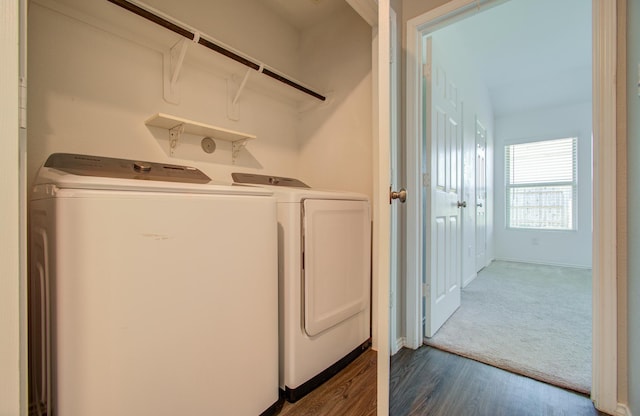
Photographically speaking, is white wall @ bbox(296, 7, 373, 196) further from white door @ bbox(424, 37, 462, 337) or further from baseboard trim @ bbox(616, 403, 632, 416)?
baseboard trim @ bbox(616, 403, 632, 416)

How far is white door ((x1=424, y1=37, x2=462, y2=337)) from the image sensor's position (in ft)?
5.97

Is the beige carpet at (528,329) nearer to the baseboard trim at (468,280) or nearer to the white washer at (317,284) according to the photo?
the baseboard trim at (468,280)

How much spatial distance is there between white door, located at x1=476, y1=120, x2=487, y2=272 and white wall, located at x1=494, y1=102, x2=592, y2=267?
98 cm

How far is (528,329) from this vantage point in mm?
1981

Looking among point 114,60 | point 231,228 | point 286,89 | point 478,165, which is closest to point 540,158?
point 478,165

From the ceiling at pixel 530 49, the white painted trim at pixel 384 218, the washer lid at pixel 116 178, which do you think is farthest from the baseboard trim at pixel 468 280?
the washer lid at pixel 116 178

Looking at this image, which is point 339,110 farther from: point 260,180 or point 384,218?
point 384,218

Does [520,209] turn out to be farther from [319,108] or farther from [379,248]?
[379,248]

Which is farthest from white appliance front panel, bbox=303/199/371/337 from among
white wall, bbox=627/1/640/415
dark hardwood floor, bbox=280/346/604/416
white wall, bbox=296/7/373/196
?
white wall, bbox=627/1/640/415

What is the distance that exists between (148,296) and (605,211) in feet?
6.12

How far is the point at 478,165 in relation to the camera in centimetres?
355

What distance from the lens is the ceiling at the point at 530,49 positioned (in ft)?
8.09

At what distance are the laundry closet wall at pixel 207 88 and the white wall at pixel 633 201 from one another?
4.08 feet

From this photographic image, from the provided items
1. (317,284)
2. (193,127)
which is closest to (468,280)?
(317,284)
